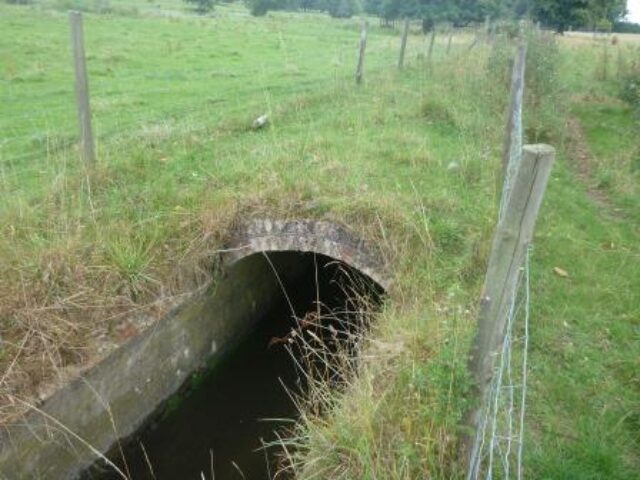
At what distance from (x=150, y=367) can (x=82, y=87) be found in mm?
3256

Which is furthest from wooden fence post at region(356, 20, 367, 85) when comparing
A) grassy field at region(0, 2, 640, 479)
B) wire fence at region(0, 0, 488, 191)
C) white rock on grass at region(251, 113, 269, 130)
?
white rock on grass at region(251, 113, 269, 130)

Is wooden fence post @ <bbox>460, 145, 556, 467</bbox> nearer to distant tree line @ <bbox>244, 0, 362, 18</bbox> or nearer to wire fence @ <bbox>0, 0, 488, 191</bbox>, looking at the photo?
wire fence @ <bbox>0, 0, 488, 191</bbox>

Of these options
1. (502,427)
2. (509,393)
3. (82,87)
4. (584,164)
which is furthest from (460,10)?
(502,427)

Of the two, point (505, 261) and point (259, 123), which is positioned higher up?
point (505, 261)

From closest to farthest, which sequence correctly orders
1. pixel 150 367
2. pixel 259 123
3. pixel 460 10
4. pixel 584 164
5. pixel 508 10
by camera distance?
pixel 150 367 < pixel 259 123 < pixel 584 164 < pixel 508 10 < pixel 460 10

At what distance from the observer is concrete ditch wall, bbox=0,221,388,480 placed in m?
4.92

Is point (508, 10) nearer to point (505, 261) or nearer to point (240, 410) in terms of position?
point (240, 410)

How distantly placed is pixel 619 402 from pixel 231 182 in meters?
4.59

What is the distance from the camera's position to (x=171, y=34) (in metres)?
24.0

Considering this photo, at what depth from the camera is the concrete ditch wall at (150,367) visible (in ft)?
16.1

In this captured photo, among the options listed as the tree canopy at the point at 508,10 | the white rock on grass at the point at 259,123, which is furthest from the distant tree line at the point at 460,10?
the white rock on grass at the point at 259,123

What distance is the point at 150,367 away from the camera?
627cm

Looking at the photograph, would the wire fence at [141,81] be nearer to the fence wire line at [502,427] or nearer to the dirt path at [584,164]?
the dirt path at [584,164]

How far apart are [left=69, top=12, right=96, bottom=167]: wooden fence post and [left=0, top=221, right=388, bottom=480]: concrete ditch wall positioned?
2.16 meters
